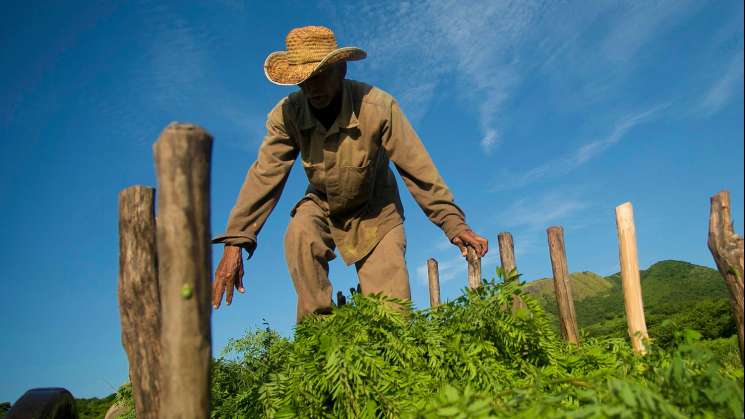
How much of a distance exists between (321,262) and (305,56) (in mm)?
1575

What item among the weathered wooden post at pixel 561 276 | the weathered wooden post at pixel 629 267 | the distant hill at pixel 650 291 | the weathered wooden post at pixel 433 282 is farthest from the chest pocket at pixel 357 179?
the distant hill at pixel 650 291

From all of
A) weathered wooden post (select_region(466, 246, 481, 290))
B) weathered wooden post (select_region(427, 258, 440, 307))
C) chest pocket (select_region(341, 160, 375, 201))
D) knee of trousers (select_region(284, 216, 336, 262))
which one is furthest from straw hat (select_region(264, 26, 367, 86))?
weathered wooden post (select_region(427, 258, 440, 307))

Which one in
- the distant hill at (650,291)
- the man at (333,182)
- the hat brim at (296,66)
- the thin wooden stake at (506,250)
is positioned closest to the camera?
the hat brim at (296,66)

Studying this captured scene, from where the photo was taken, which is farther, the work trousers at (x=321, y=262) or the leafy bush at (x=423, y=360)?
the work trousers at (x=321, y=262)

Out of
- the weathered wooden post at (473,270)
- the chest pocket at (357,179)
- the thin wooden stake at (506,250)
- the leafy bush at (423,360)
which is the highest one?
the thin wooden stake at (506,250)

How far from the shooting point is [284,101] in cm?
456

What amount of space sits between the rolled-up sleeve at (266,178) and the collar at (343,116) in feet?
0.63

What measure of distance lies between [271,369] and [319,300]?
0.60 metres

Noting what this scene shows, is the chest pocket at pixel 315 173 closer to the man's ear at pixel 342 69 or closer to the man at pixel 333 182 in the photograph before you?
the man at pixel 333 182

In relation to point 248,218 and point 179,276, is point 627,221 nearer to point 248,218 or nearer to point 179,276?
point 248,218

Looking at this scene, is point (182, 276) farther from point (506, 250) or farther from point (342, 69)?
point (506, 250)

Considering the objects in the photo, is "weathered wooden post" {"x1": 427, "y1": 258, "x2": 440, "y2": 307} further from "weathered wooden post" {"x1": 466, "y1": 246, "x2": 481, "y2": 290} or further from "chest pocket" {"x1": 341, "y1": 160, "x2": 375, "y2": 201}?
"chest pocket" {"x1": 341, "y1": 160, "x2": 375, "y2": 201}

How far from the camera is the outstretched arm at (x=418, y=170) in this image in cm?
447

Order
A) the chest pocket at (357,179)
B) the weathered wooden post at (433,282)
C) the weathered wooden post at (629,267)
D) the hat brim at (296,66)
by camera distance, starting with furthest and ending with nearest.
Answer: the weathered wooden post at (433,282)
the weathered wooden post at (629,267)
the chest pocket at (357,179)
the hat brim at (296,66)
